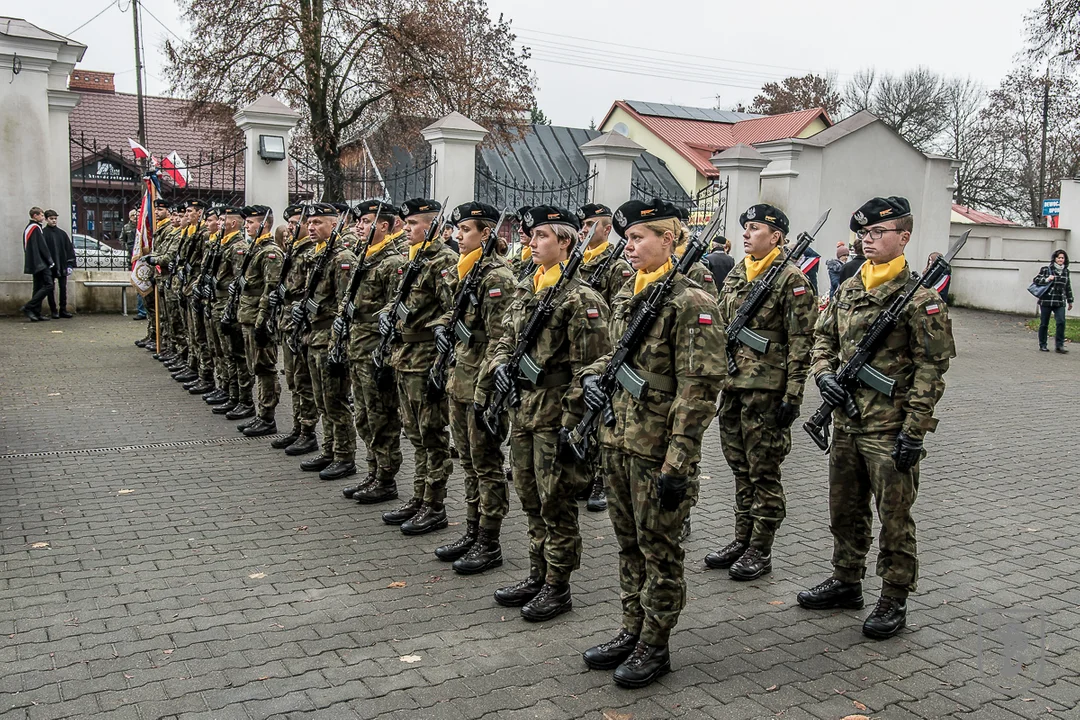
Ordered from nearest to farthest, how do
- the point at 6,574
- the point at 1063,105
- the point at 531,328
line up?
1. the point at 531,328
2. the point at 6,574
3. the point at 1063,105

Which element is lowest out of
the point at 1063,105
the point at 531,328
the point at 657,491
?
the point at 657,491

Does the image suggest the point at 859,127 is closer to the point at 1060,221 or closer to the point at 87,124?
the point at 1060,221

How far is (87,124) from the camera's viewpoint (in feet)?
122

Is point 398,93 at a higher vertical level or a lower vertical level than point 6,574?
higher

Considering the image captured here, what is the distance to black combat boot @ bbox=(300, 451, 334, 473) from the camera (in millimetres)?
7949

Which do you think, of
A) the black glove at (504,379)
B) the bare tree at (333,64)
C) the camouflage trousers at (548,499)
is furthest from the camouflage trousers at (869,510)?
the bare tree at (333,64)

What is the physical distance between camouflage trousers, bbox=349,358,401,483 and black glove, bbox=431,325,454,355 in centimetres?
109

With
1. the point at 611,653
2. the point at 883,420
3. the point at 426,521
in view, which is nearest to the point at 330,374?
the point at 426,521

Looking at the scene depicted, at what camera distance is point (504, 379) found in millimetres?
5094

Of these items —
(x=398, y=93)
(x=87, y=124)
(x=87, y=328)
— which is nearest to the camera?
(x=87, y=328)

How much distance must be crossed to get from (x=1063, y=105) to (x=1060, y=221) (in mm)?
6208

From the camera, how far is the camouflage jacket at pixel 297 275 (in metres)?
8.23

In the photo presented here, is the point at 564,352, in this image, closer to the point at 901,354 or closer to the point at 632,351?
the point at 632,351

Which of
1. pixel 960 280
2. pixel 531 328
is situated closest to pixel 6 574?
pixel 531 328
